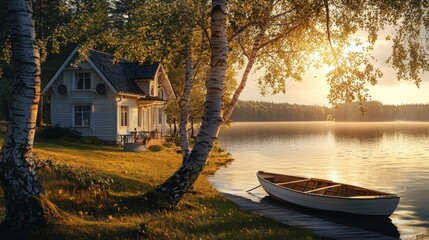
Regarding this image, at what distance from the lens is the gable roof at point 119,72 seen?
40884 mm

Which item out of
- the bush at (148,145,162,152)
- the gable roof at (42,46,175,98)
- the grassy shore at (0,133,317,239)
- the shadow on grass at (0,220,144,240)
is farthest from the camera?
the bush at (148,145,162,152)

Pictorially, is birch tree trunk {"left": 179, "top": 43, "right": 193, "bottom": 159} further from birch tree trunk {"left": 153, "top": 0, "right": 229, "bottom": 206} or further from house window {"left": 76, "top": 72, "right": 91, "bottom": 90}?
house window {"left": 76, "top": 72, "right": 91, "bottom": 90}

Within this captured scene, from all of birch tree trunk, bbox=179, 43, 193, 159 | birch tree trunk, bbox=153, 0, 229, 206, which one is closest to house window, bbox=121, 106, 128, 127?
birch tree trunk, bbox=179, 43, 193, 159

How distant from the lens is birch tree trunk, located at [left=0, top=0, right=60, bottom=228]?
10.5m

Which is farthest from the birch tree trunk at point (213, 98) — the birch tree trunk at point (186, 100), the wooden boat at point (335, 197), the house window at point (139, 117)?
the house window at point (139, 117)

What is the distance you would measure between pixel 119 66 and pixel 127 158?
54.4ft

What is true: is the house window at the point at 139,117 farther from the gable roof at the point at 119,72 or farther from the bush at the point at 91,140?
the bush at the point at 91,140

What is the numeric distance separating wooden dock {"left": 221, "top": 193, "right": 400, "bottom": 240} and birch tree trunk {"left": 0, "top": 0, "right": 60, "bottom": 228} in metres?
9.09

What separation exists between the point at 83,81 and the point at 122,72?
4954 mm

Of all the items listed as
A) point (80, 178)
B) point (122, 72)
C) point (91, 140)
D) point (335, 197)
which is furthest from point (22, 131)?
point (122, 72)

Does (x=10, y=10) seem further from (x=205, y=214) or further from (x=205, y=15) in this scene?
(x=205, y=15)

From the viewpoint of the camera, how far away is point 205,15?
66.6 ft

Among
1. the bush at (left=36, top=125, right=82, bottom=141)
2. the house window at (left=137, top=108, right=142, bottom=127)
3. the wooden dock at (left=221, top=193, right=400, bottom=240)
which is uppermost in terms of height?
the house window at (left=137, top=108, right=142, bottom=127)

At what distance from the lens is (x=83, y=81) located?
1670 inches
